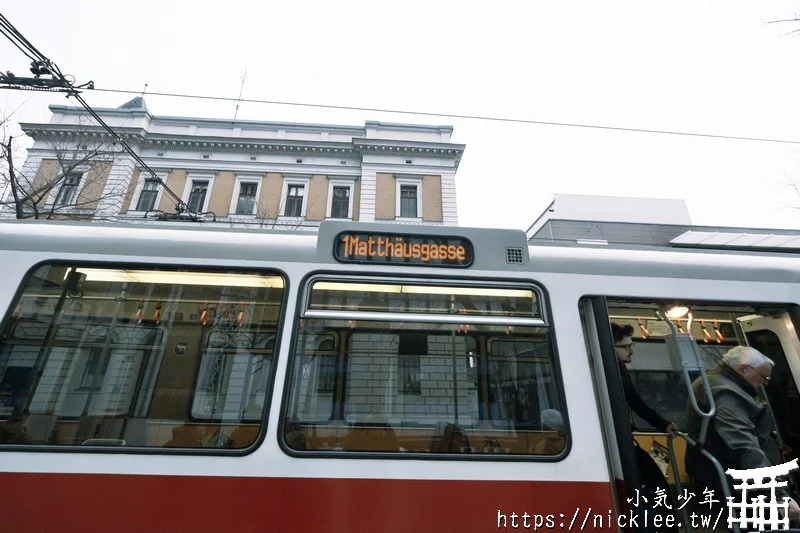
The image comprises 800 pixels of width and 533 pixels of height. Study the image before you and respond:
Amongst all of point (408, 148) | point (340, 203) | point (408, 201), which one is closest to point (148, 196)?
point (340, 203)

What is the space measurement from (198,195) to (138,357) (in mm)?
19995

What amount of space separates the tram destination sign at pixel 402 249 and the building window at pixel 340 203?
58.0 ft

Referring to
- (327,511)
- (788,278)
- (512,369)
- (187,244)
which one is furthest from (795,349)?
(187,244)

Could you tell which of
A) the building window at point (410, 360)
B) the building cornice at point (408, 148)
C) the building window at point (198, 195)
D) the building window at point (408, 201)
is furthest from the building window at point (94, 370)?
the building cornice at point (408, 148)

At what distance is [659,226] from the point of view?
62.2 ft

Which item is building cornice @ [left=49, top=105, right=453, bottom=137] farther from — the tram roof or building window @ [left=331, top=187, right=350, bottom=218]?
the tram roof

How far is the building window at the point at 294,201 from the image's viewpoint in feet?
66.0

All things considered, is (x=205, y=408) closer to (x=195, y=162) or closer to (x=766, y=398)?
(x=766, y=398)

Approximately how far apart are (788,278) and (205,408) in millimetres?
4346

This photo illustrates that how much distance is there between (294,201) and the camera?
20.6 metres

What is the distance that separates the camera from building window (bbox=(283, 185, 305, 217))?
20125 mm

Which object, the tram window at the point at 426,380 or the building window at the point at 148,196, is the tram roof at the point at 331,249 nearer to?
the tram window at the point at 426,380

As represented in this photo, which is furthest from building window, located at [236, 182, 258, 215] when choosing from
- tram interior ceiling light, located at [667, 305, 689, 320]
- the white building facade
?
tram interior ceiling light, located at [667, 305, 689, 320]

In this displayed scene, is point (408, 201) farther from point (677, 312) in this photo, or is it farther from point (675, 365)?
point (675, 365)
